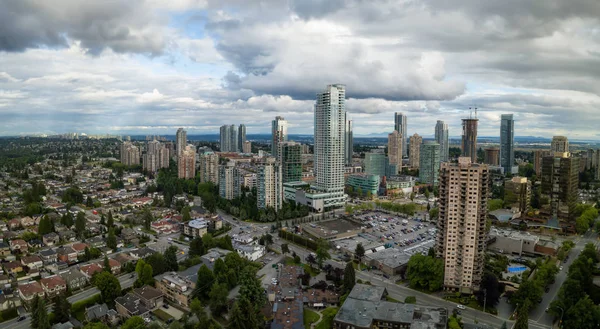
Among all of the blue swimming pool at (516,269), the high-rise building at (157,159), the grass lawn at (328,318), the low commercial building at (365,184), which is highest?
the high-rise building at (157,159)

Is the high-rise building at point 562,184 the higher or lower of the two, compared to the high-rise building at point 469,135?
lower

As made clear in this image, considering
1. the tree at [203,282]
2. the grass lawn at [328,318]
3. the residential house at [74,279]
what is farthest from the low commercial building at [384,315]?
the residential house at [74,279]

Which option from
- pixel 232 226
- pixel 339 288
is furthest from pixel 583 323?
pixel 232 226

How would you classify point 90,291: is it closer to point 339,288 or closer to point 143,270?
point 143,270

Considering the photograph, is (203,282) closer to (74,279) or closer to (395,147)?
(74,279)

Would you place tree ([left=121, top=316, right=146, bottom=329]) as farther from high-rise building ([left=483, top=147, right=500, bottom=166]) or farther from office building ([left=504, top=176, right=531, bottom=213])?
high-rise building ([left=483, top=147, right=500, bottom=166])

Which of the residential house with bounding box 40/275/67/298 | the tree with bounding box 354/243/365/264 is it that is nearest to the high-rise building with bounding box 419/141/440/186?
the tree with bounding box 354/243/365/264

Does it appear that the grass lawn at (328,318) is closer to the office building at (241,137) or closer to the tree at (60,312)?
the tree at (60,312)
